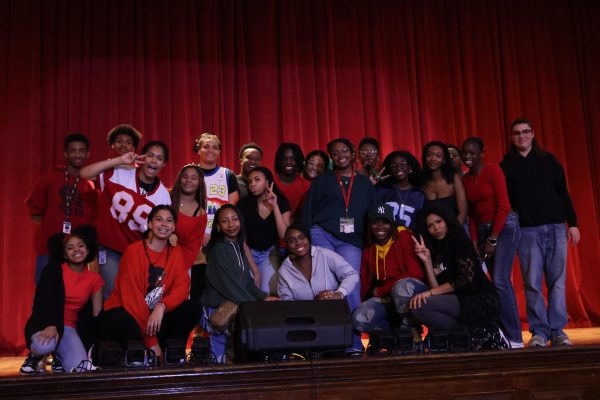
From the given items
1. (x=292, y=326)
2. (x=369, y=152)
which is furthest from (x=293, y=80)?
(x=292, y=326)

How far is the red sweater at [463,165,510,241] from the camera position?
4148mm

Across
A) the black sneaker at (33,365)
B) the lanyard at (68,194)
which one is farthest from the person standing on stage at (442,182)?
the black sneaker at (33,365)

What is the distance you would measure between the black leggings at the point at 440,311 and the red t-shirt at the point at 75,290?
1.76 m

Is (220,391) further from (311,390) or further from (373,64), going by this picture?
(373,64)

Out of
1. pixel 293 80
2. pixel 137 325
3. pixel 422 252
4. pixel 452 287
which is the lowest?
pixel 137 325

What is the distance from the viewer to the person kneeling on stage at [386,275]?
12.3ft

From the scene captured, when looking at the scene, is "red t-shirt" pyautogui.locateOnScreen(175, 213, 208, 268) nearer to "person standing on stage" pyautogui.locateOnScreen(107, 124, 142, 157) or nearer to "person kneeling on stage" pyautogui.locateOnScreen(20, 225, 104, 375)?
"person kneeling on stage" pyautogui.locateOnScreen(20, 225, 104, 375)

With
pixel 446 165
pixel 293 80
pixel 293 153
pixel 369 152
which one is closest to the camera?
pixel 446 165

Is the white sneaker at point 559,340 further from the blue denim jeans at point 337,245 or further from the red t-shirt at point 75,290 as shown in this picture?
the red t-shirt at point 75,290

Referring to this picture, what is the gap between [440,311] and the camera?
11.8 ft

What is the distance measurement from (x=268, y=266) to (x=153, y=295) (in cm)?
84

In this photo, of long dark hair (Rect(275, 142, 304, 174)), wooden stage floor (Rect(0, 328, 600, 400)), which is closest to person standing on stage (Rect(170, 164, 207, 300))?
long dark hair (Rect(275, 142, 304, 174))

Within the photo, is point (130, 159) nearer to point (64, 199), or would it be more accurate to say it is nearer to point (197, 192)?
point (197, 192)

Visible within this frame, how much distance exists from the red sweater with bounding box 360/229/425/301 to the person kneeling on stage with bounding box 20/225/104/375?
1.59 metres
